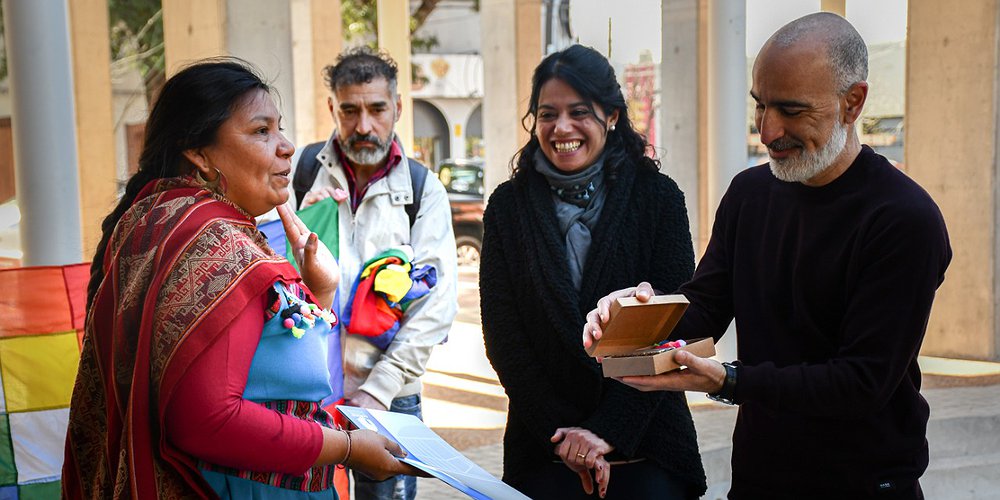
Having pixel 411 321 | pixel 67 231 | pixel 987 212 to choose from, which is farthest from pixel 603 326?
pixel 987 212

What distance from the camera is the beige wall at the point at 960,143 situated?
956 centimetres

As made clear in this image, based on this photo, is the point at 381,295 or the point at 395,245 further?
the point at 395,245

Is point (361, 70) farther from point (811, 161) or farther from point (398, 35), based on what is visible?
point (398, 35)

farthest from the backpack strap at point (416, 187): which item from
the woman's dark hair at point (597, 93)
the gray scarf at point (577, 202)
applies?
the gray scarf at point (577, 202)

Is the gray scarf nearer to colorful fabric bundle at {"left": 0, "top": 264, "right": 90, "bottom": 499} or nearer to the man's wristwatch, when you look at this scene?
the man's wristwatch

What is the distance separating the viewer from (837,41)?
Result: 254 centimetres

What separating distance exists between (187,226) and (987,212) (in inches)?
356

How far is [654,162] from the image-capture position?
3.52 m

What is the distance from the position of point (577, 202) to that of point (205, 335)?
1.54 metres

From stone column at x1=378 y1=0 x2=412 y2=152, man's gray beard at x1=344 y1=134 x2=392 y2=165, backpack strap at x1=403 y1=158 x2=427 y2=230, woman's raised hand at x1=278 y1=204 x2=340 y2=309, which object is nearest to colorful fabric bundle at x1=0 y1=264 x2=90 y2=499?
woman's raised hand at x1=278 y1=204 x2=340 y2=309

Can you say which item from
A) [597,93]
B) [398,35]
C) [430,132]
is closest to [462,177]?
[398,35]

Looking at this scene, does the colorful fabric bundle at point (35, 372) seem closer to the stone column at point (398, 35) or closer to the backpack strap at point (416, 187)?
the backpack strap at point (416, 187)

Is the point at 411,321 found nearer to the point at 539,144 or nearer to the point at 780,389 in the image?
the point at 539,144

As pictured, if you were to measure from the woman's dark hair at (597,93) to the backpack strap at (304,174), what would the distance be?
105 cm
